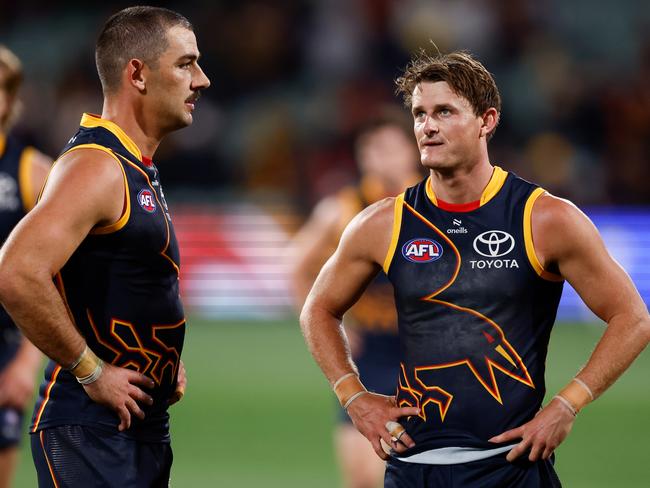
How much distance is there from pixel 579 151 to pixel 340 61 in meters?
3.91

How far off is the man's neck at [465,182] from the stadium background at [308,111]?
28.5 ft

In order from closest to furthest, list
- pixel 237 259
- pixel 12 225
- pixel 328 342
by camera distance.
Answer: pixel 328 342, pixel 12 225, pixel 237 259

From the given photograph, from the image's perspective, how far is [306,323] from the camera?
15.3 ft

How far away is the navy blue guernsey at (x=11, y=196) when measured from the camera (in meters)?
6.09

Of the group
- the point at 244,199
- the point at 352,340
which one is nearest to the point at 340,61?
the point at 244,199

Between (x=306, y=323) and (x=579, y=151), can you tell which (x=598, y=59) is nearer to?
(x=579, y=151)

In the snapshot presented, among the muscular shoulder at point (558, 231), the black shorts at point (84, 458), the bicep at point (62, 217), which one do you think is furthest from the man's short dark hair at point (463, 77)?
the black shorts at point (84, 458)

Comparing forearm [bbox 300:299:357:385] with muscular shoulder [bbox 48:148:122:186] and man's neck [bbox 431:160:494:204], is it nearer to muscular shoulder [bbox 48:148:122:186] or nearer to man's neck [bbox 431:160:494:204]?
man's neck [bbox 431:160:494:204]

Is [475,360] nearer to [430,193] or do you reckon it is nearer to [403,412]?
[403,412]

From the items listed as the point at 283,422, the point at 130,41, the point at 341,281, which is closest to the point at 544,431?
the point at 341,281

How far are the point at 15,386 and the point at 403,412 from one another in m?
2.65

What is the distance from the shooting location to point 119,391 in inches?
165

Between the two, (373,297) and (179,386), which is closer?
(179,386)

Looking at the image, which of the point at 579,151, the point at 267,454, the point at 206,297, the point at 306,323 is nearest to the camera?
the point at 306,323
